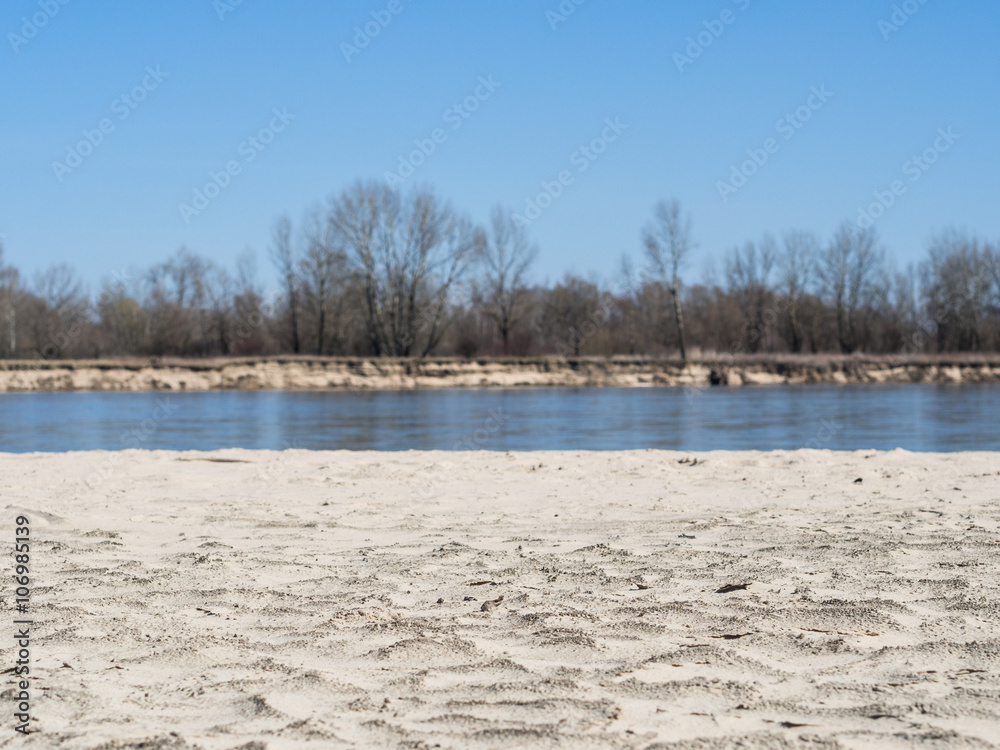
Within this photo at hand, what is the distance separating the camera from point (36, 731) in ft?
10.0

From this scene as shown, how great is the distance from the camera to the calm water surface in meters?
15.8

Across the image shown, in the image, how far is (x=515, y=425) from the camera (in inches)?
797

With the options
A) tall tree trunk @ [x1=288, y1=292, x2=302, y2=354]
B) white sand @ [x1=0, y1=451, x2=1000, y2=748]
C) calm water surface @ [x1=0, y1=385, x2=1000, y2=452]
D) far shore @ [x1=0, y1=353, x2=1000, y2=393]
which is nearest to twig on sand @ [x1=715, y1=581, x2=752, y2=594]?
white sand @ [x1=0, y1=451, x2=1000, y2=748]

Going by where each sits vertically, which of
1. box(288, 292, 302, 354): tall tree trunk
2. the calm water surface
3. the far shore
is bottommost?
the calm water surface

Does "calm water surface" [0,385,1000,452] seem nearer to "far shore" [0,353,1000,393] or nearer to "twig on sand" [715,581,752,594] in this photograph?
"twig on sand" [715,581,752,594]

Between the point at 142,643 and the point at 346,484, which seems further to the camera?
the point at 346,484

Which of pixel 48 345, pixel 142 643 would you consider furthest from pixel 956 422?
pixel 48 345

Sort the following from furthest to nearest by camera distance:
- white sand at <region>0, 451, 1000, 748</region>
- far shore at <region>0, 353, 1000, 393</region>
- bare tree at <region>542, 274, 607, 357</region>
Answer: bare tree at <region>542, 274, 607, 357</region> < far shore at <region>0, 353, 1000, 393</region> < white sand at <region>0, 451, 1000, 748</region>

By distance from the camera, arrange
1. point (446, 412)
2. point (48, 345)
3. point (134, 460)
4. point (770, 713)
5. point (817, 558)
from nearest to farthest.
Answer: point (770, 713)
point (817, 558)
point (134, 460)
point (446, 412)
point (48, 345)

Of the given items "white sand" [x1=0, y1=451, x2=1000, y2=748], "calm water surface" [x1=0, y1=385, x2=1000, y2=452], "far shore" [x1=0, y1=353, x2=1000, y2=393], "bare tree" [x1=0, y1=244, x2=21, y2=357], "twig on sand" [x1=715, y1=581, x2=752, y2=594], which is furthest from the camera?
"bare tree" [x1=0, y1=244, x2=21, y2=357]

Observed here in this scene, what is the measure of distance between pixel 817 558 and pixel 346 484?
224 inches

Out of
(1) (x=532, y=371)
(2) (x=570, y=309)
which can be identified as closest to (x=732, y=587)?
(1) (x=532, y=371)

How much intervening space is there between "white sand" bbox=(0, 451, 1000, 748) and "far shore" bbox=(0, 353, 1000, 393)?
38843 millimetres

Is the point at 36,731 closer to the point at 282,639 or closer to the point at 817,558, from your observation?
the point at 282,639
